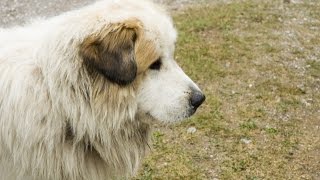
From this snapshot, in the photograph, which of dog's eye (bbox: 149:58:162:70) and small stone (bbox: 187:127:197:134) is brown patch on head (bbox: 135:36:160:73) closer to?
dog's eye (bbox: 149:58:162:70)

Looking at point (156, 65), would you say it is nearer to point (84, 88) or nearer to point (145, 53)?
point (145, 53)

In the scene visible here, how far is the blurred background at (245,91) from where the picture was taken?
555 cm

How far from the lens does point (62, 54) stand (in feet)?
10.9

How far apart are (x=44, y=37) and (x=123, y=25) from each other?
55 centimetres

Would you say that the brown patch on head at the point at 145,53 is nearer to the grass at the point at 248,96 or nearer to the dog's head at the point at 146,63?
the dog's head at the point at 146,63

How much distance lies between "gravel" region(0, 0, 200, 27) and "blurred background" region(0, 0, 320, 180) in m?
0.03

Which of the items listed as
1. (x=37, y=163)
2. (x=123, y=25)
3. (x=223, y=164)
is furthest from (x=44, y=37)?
(x=223, y=164)

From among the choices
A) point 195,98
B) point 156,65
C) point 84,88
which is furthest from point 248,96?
point 84,88

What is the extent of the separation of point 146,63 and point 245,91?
3.58m

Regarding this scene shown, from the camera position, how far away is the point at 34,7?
33.4 feet

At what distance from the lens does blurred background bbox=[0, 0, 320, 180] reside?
219 inches

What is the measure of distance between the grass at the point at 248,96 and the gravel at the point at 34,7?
34.6 inches

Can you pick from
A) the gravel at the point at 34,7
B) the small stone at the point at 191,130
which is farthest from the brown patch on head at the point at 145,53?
the gravel at the point at 34,7

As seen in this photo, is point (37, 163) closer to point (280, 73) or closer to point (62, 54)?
point (62, 54)
